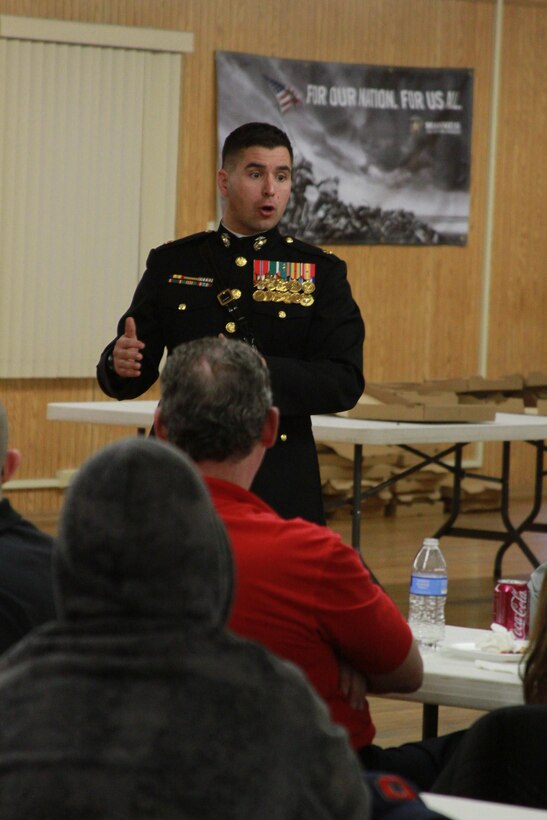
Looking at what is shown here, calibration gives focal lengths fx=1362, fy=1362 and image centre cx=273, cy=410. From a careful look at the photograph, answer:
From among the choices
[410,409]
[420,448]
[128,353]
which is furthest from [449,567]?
[128,353]

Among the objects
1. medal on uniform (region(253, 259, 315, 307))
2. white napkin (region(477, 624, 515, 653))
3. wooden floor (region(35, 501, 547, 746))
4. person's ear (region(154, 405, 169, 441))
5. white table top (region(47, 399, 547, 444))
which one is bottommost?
wooden floor (region(35, 501, 547, 746))

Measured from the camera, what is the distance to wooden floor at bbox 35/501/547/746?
14.6 ft

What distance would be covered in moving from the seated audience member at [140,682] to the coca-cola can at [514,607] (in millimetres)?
1626

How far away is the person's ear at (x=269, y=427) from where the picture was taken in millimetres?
2034

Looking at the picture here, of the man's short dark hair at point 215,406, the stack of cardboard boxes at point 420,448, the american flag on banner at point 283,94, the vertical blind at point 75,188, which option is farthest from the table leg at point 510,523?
the man's short dark hair at point 215,406

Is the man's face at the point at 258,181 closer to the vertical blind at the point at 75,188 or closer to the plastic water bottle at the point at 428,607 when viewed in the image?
the plastic water bottle at the point at 428,607

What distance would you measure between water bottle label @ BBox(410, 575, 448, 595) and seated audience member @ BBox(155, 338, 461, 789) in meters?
0.79

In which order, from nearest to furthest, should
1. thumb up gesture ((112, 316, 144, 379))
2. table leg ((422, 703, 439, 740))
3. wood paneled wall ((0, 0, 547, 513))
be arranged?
table leg ((422, 703, 439, 740)) → thumb up gesture ((112, 316, 144, 379)) → wood paneled wall ((0, 0, 547, 513))

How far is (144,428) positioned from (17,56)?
2522 millimetres

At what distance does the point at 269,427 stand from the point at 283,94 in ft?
21.1

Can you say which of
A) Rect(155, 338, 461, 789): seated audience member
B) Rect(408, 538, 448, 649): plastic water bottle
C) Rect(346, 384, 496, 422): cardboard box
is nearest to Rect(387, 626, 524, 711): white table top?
Rect(408, 538, 448, 649): plastic water bottle

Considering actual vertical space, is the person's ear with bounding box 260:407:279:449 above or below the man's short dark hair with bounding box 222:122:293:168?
below

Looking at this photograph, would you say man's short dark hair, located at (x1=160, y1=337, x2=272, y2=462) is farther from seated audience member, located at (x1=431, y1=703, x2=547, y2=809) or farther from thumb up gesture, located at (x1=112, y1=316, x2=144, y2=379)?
thumb up gesture, located at (x1=112, y1=316, x2=144, y2=379)

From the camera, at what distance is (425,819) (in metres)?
1.45
